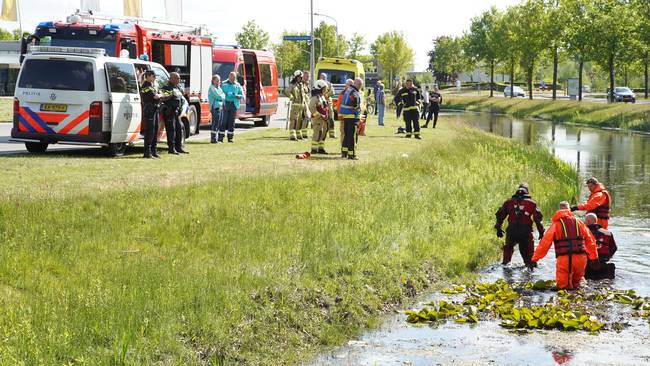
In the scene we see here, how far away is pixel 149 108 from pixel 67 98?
154 centimetres

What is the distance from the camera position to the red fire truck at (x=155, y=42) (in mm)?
23922

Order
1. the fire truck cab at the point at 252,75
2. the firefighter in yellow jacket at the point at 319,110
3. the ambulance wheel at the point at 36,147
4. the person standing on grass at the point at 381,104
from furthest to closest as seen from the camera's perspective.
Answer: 1. the person standing on grass at the point at 381,104
2. the fire truck cab at the point at 252,75
3. the firefighter in yellow jacket at the point at 319,110
4. the ambulance wheel at the point at 36,147

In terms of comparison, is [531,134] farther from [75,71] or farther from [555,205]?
[75,71]

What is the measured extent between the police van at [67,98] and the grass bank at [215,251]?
0.54 m

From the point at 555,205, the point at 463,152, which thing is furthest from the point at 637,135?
the point at 555,205

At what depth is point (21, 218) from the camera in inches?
445

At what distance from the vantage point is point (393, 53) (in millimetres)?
123562

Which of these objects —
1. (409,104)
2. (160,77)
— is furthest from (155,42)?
(409,104)

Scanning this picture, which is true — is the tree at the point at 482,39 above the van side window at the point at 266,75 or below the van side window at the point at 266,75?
above

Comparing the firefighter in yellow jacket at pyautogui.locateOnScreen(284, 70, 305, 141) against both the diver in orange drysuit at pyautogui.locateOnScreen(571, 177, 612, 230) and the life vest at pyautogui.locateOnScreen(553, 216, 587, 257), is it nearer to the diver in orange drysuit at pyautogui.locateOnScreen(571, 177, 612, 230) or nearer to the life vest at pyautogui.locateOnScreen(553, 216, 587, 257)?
the diver in orange drysuit at pyautogui.locateOnScreen(571, 177, 612, 230)

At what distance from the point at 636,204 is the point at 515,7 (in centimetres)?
6676

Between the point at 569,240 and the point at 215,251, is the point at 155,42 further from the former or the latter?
the point at 569,240

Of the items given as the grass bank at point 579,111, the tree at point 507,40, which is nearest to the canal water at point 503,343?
the grass bank at point 579,111

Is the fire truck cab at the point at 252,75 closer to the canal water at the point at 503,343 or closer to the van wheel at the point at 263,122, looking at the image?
the van wheel at the point at 263,122
